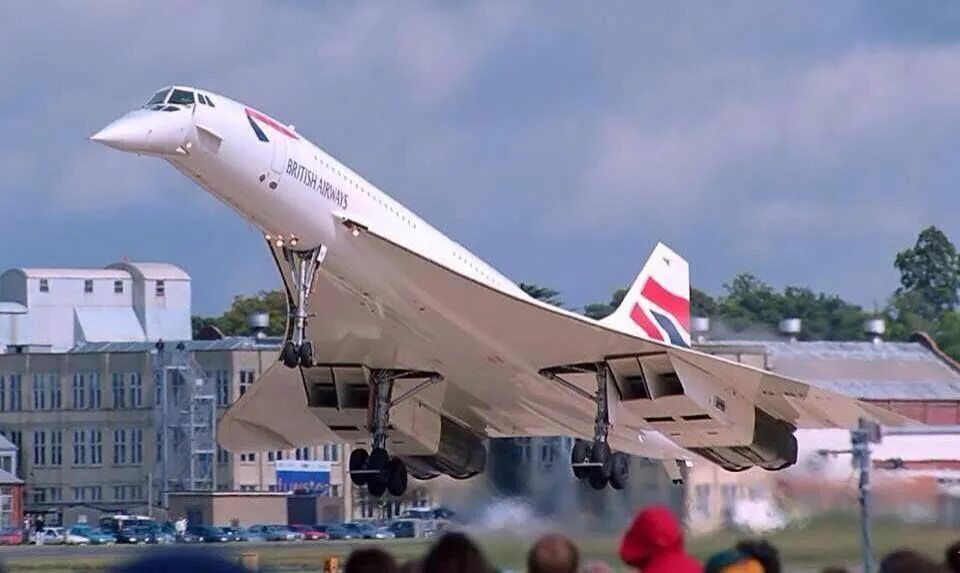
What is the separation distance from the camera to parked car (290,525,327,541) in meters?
31.4

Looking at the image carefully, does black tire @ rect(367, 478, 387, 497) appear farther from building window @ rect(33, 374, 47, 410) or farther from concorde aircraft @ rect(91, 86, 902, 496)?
building window @ rect(33, 374, 47, 410)

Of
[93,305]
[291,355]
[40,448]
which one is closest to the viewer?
[291,355]

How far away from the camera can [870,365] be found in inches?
1470

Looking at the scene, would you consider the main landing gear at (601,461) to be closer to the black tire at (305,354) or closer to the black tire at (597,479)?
the black tire at (597,479)

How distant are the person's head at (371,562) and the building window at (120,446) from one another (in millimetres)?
40133

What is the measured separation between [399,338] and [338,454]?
84.1ft

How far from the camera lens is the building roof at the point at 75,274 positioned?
59.6m

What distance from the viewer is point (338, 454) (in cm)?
4491

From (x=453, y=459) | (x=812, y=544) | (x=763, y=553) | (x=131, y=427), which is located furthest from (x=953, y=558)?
(x=131, y=427)

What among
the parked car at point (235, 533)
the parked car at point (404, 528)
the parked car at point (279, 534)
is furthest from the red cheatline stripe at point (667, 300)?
the parked car at point (235, 533)

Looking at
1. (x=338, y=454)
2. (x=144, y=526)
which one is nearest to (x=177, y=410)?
(x=338, y=454)

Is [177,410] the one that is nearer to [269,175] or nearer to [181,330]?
[181,330]

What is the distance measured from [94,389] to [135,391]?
0.94 metres

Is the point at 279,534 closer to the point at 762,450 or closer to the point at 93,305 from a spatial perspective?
the point at 762,450
